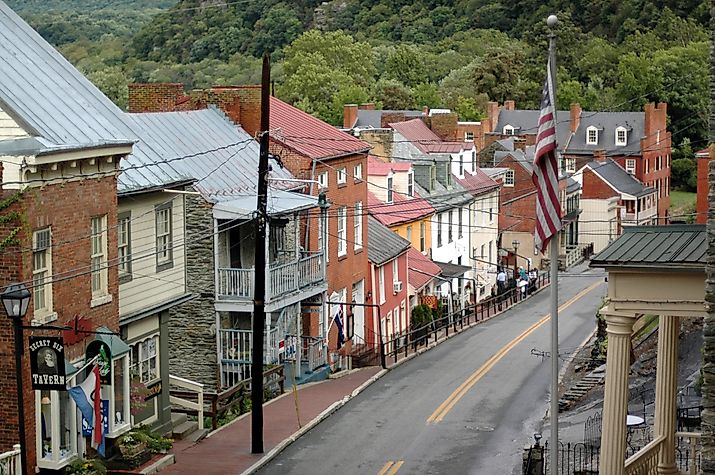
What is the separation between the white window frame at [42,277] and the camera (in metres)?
23.5

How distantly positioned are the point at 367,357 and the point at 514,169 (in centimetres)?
3850

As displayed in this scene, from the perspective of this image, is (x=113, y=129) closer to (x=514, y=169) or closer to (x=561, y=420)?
(x=561, y=420)

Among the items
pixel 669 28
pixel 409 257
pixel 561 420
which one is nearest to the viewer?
pixel 561 420

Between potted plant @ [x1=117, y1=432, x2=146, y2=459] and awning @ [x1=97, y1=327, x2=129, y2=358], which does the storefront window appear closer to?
awning @ [x1=97, y1=327, x2=129, y2=358]


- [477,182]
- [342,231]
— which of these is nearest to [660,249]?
[342,231]

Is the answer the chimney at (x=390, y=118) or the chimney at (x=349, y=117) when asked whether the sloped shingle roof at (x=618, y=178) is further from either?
the chimney at (x=349, y=117)

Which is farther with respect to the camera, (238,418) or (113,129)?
(238,418)

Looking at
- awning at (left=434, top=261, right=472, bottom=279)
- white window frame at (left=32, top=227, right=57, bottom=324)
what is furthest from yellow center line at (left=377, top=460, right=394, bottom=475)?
awning at (left=434, top=261, right=472, bottom=279)

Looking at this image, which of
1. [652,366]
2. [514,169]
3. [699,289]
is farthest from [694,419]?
[514,169]

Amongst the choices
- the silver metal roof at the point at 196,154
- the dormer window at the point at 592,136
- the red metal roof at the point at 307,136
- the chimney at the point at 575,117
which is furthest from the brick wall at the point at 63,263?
the chimney at the point at 575,117

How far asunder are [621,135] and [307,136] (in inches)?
2483

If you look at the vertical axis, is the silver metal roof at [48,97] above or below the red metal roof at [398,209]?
above

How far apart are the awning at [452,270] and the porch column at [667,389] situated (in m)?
40.6

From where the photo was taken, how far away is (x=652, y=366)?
3481 centimetres
